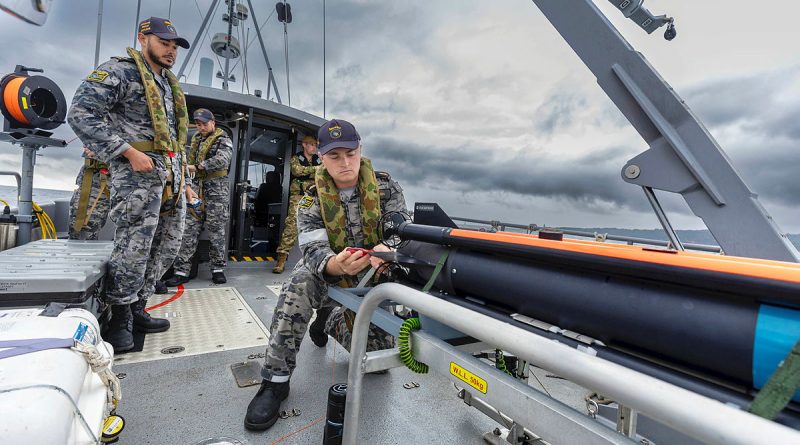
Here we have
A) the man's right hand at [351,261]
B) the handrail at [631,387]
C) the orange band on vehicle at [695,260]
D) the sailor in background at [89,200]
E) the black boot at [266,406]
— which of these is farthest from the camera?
the sailor in background at [89,200]

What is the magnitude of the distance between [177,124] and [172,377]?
1635 mm

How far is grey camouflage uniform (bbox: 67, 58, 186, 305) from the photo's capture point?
1933 millimetres

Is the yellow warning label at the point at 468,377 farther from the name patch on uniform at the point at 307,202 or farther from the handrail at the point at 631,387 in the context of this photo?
the name patch on uniform at the point at 307,202

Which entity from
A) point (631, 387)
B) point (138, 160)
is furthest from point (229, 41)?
point (631, 387)

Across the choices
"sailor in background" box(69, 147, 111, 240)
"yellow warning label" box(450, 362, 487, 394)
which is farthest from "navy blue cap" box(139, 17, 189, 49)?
"yellow warning label" box(450, 362, 487, 394)

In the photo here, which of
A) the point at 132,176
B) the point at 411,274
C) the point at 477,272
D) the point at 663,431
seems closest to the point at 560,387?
the point at 663,431

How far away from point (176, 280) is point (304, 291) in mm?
2711

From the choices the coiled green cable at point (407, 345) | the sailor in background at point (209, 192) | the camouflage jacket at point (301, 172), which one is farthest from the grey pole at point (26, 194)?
the coiled green cable at point (407, 345)

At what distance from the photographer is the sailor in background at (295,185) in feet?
15.4

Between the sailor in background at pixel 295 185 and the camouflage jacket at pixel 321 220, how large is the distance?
2.73 meters

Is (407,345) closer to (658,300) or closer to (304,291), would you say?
(658,300)

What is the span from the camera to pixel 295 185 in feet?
16.3

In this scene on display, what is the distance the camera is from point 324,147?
69.1 inches

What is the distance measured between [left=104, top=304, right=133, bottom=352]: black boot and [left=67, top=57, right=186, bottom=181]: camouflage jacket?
0.89 metres
